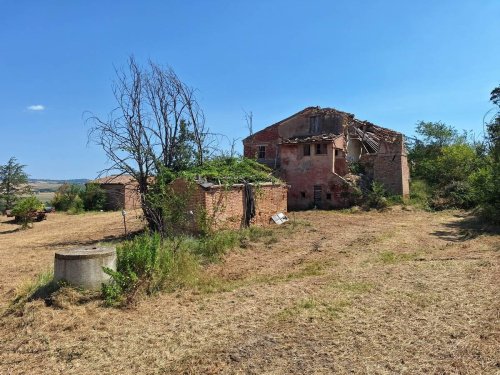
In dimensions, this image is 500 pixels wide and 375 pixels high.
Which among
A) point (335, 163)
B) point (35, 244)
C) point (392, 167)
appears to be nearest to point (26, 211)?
point (35, 244)

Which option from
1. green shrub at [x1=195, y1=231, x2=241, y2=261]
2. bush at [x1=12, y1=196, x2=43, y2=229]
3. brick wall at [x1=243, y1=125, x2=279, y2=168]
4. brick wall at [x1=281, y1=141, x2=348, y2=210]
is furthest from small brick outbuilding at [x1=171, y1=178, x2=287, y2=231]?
bush at [x1=12, y1=196, x2=43, y2=229]

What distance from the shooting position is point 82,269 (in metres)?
7.14

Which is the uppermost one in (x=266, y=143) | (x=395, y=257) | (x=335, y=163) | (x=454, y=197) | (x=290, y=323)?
(x=266, y=143)

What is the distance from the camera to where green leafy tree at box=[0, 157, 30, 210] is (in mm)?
30984

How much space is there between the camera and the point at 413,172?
29250 mm

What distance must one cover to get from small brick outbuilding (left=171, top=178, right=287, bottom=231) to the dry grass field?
4063 mm

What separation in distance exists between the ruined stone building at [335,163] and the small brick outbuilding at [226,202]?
25.1ft

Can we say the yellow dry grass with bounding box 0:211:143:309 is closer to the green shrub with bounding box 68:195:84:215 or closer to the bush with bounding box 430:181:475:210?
the green shrub with bounding box 68:195:84:215

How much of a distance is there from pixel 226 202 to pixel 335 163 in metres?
12.3

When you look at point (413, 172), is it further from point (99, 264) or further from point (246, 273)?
point (99, 264)

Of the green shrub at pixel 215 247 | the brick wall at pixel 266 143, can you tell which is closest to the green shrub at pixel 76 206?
the brick wall at pixel 266 143

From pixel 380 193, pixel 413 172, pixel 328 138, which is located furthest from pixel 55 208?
pixel 413 172

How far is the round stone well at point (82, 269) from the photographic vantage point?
23.3 ft

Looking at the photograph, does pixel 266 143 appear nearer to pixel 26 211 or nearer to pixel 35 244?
pixel 26 211
